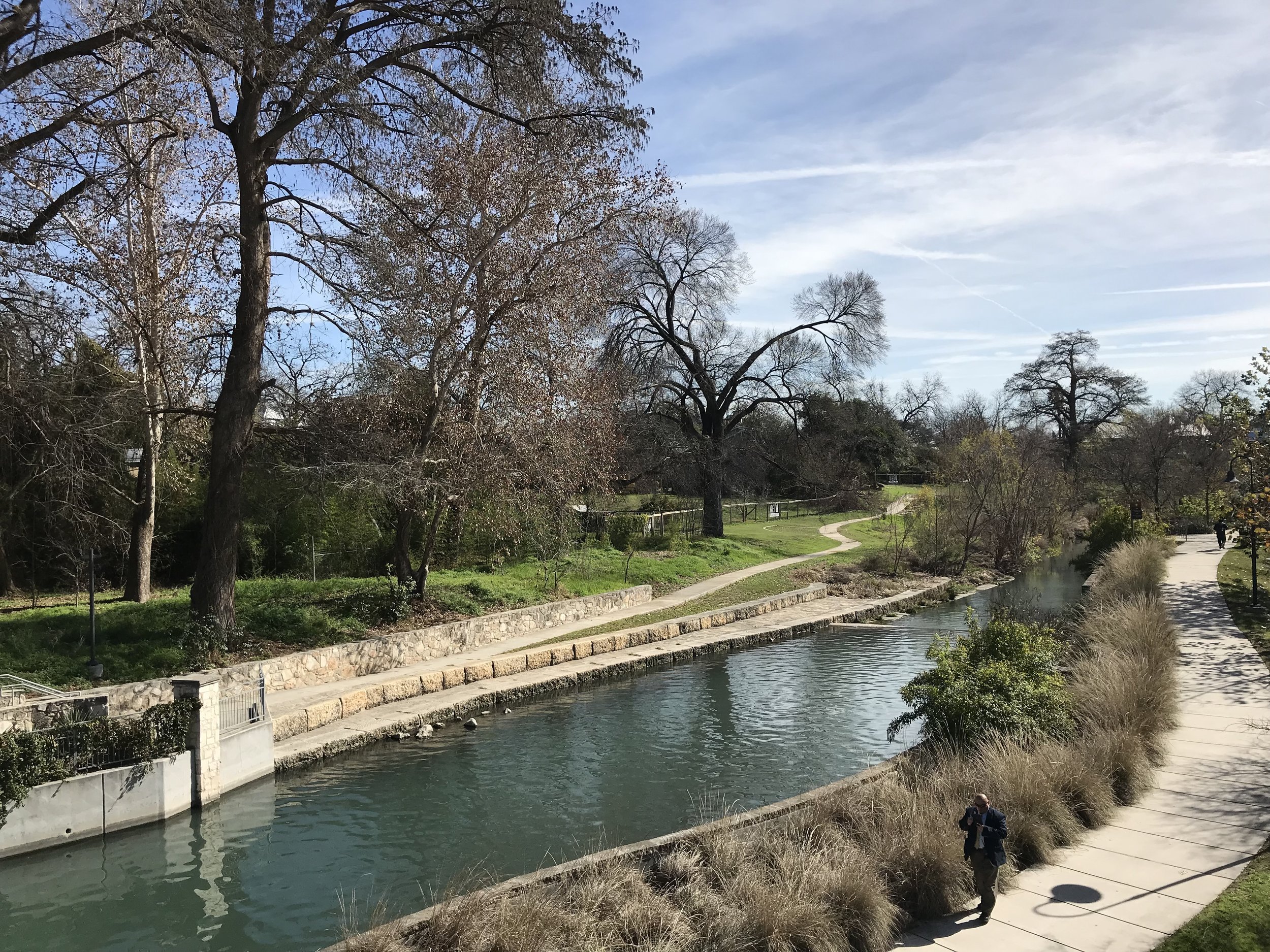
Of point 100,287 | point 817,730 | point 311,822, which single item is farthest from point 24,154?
point 817,730

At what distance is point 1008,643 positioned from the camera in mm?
11992

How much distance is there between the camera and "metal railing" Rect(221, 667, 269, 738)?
1147cm

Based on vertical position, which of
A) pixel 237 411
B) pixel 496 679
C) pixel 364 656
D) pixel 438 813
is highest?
pixel 237 411

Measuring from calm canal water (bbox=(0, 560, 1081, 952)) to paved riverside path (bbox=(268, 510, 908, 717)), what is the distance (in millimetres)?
1837

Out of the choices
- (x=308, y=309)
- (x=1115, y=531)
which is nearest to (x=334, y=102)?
(x=308, y=309)

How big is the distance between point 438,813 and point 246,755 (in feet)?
9.71

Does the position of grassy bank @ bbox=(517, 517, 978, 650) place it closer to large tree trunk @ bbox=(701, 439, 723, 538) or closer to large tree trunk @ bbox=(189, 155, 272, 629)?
large tree trunk @ bbox=(701, 439, 723, 538)

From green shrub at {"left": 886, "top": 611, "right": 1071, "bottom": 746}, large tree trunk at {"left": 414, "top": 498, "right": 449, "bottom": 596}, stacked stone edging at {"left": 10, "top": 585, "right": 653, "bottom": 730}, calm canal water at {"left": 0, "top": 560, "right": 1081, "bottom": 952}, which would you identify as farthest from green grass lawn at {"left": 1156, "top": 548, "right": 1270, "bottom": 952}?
large tree trunk at {"left": 414, "top": 498, "right": 449, "bottom": 596}

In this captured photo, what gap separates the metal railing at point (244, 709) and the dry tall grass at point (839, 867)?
619cm

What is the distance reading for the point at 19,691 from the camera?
1170 cm

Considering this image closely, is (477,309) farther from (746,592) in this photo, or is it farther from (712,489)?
(712,489)

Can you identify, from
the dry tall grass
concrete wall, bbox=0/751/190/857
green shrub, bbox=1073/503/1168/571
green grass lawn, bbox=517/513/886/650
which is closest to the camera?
the dry tall grass

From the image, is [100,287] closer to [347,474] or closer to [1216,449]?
[347,474]

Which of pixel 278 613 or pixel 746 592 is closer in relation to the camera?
pixel 278 613
